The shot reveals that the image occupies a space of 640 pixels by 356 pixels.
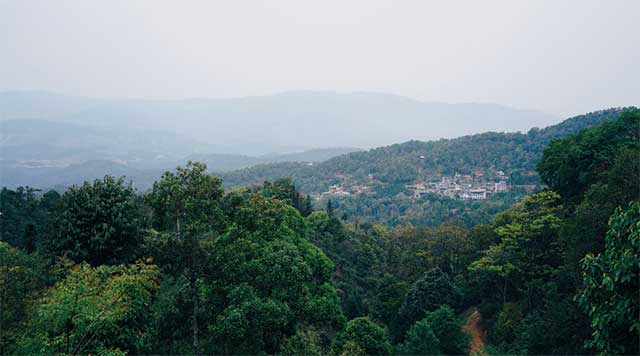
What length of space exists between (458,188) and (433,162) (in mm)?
9708

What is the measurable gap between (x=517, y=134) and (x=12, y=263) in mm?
59236

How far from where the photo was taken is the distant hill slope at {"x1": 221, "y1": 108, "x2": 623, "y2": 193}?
168ft

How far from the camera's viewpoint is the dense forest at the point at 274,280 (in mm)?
6680

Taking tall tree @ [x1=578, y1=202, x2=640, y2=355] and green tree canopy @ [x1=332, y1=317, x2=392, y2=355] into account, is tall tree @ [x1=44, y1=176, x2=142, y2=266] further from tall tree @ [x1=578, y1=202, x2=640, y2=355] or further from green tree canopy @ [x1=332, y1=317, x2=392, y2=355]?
tall tree @ [x1=578, y1=202, x2=640, y2=355]

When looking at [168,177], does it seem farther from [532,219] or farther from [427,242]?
[427,242]

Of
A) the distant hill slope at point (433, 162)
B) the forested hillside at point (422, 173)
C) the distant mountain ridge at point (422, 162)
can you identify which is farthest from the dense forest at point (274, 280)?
the distant mountain ridge at point (422, 162)

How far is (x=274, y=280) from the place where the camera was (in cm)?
998

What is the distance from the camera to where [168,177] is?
9109 mm

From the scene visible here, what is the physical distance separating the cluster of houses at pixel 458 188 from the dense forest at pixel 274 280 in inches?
1129

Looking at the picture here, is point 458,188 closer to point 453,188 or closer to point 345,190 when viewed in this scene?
point 453,188

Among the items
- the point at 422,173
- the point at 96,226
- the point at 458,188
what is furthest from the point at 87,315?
the point at 422,173

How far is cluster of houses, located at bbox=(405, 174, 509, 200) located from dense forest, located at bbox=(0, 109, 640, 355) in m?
28.7

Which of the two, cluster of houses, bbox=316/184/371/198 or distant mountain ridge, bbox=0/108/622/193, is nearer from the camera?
distant mountain ridge, bbox=0/108/622/193

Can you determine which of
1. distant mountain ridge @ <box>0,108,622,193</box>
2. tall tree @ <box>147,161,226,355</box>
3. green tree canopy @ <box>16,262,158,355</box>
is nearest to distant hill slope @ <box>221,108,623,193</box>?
distant mountain ridge @ <box>0,108,622,193</box>
